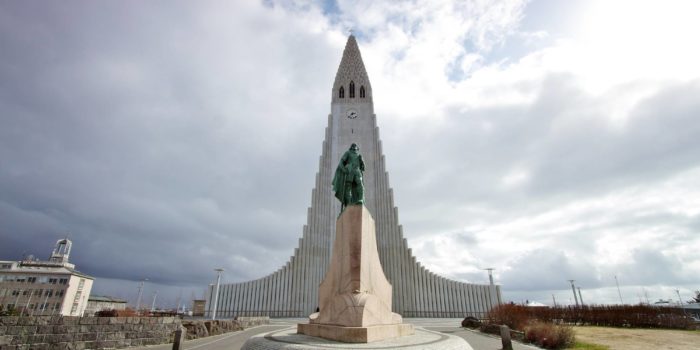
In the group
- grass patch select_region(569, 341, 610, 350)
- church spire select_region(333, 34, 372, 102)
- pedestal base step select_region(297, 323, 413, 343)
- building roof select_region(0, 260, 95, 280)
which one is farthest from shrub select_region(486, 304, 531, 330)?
building roof select_region(0, 260, 95, 280)

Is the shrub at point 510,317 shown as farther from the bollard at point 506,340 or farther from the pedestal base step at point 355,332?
the pedestal base step at point 355,332

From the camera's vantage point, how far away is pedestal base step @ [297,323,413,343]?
562 centimetres

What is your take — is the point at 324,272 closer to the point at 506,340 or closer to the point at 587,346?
the point at 506,340

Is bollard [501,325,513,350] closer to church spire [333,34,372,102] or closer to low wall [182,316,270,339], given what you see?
low wall [182,316,270,339]

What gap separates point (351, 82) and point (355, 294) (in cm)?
3850

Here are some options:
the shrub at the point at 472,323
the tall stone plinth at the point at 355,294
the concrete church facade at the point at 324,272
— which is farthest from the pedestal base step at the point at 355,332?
the concrete church facade at the point at 324,272

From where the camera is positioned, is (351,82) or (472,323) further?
(351,82)

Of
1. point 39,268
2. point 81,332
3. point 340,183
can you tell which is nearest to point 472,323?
point 340,183

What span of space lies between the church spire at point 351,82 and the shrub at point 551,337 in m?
33.2

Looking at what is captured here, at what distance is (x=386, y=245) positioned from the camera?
33188mm

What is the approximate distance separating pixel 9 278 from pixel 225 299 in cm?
3817

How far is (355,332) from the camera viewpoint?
18.5 ft

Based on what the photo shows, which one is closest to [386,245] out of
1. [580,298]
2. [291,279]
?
[291,279]

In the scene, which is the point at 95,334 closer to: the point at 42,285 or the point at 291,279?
the point at 291,279
